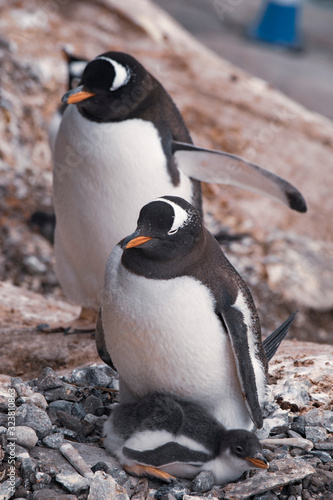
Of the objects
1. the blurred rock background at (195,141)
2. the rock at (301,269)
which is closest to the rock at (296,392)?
the blurred rock background at (195,141)

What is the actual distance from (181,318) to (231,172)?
4.08 ft

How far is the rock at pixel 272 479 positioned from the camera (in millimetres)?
1898

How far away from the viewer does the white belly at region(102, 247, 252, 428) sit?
1951 millimetres

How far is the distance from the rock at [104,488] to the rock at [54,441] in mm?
210

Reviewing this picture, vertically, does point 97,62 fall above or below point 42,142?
above

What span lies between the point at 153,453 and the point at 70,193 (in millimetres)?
1364

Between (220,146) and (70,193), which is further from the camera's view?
(220,146)

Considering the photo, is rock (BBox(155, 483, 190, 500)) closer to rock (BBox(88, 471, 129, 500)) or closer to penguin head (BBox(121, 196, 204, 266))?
rock (BBox(88, 471, 129, 500))

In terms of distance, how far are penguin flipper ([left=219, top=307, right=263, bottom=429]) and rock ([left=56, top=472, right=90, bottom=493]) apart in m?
0.50

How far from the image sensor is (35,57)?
212 inches

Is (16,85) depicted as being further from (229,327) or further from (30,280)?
(229,327)

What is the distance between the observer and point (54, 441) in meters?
2.03

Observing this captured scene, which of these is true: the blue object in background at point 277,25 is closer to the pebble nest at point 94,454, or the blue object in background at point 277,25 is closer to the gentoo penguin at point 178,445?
the pebble nest at point 94,454

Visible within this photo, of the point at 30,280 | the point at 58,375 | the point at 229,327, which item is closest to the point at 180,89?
the point at 30,280
